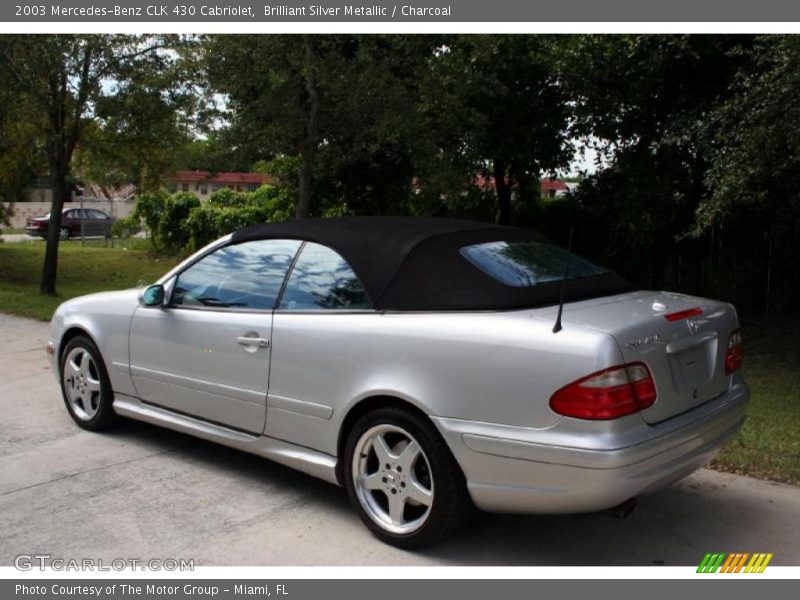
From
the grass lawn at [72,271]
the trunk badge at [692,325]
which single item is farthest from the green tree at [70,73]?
the trunk badge at [692,325]

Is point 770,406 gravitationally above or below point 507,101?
below

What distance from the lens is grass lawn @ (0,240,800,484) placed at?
5.03 metres

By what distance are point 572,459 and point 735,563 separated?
43.0 inches

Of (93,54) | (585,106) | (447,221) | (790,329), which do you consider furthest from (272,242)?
(93,54)

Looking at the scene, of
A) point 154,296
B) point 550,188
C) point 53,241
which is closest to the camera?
point 154,296

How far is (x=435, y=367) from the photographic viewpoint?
356 cm

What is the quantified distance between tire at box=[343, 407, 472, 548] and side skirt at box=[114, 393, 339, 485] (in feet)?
0.61

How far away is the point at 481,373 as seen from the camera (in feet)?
11.2

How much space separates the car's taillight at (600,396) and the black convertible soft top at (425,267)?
0.59 meters

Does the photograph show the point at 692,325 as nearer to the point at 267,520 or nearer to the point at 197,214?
the point at 267,520

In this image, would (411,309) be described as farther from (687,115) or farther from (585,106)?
(585,106)

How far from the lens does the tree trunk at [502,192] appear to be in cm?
1283

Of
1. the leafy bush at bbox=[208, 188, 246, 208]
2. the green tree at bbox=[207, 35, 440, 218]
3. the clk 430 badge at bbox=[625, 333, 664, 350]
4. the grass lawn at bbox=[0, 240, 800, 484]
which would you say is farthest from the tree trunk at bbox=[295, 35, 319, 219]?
the leafy bush at bbox=[208, 188, 246, 208]

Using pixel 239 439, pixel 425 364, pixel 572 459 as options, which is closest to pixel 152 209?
pixel 239 439
